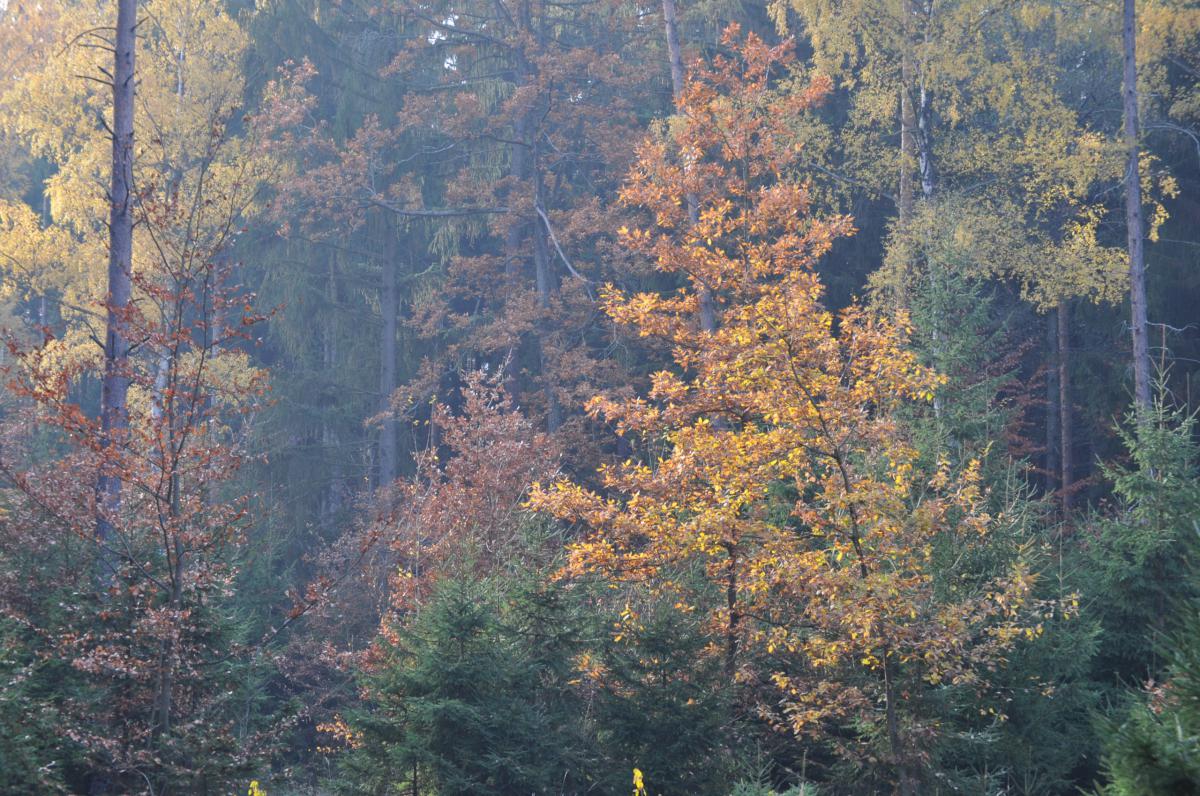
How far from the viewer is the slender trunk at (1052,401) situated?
74.7 feet

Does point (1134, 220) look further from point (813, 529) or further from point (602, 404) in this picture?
point (813, 529)

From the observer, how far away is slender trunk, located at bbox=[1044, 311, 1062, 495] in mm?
22781

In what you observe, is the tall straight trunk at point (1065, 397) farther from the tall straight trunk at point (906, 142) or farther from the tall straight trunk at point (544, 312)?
the tall straight trunk at point (544, 312)

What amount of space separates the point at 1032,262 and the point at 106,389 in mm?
14394

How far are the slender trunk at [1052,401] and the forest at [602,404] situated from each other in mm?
247

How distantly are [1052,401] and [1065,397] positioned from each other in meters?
1.31

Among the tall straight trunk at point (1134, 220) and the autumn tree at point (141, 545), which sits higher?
the tall straight trunk at point (1134, 220)

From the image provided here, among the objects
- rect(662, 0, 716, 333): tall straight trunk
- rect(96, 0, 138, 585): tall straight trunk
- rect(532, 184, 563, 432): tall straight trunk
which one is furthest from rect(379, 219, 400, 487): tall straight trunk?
rect(96, 0, 138, 585): tall straight trunk

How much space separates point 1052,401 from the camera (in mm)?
23281

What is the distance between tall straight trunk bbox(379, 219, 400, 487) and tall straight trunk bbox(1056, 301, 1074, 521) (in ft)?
49.0

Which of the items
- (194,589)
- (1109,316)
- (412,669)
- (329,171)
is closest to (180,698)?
(194,589)

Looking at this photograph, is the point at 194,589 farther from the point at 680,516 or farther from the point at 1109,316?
the point at 1109,316

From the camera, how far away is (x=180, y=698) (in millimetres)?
8758

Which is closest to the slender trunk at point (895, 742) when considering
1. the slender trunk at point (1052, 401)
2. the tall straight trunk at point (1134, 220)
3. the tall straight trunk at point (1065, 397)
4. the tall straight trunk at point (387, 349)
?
the tall straight trunk at point (1134, 220)
